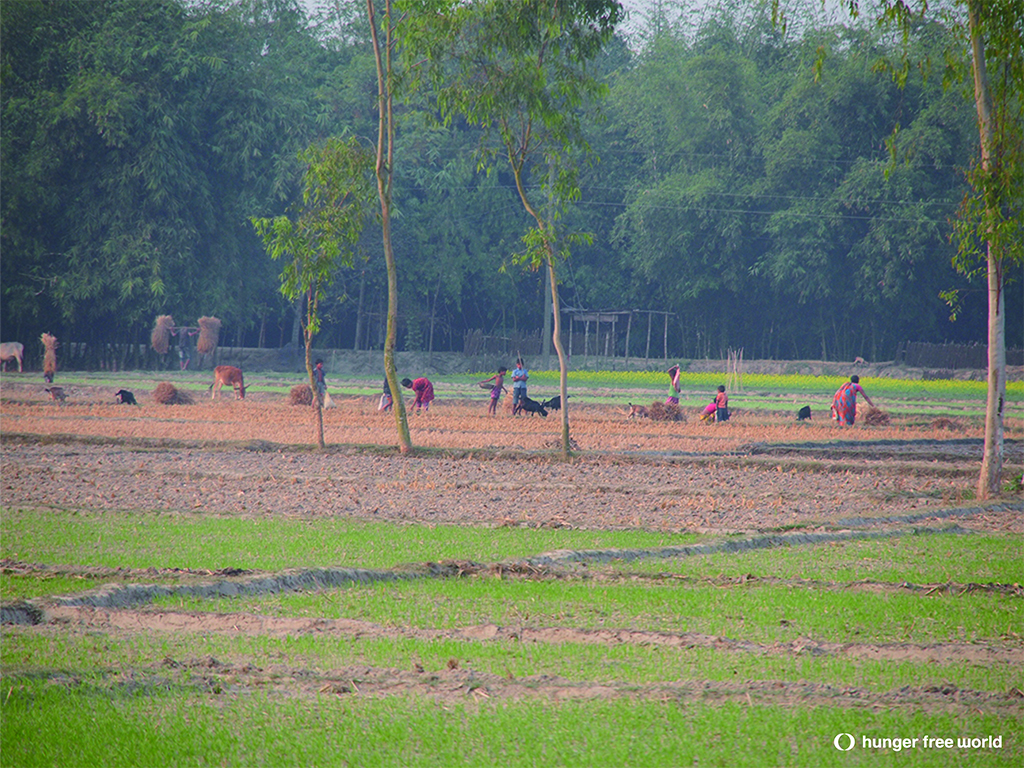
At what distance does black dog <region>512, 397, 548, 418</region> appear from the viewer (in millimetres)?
29500

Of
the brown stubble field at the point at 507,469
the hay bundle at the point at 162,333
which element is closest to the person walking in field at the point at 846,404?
the brown stubble field at the point at 507,469

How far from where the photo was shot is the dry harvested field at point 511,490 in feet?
21.6

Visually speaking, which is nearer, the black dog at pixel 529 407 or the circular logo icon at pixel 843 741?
the circular logo icon at pixel 843 741

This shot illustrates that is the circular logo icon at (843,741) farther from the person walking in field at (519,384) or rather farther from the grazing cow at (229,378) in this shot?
the grazing cow at (229,378)

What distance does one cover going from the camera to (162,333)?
54.1 metres

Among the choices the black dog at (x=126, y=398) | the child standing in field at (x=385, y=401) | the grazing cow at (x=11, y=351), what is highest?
the grazing cow at (x=11, y=351)

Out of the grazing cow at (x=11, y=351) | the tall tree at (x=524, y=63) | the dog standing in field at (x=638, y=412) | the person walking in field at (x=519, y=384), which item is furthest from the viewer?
the grazing cow at (x=11, y=351)

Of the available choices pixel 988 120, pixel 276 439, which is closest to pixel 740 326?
pixel 276 439

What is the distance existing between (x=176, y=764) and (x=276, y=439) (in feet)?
60.2

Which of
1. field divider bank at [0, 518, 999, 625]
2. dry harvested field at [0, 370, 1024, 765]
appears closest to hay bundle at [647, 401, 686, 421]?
dry harvested field at [0, 370, 1024, 765]

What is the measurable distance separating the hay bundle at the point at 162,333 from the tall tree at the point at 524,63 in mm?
36092

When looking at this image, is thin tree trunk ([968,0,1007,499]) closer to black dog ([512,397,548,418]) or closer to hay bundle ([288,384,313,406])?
black dog ([512,397,548,418])

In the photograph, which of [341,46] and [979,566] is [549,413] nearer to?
[979,566]

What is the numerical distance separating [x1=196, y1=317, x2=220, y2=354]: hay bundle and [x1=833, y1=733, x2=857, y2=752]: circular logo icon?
5068cm
